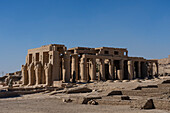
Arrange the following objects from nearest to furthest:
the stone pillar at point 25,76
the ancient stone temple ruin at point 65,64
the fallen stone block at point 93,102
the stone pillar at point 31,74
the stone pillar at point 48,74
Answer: the fallen stone block at point 93,102 → the stone pillar at point 48,74 → the ancient stone temple ruin at point 65,64 → the stone pillar at point 31,74 → the stone pillar at point 25,76

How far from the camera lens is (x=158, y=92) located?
17.6 m

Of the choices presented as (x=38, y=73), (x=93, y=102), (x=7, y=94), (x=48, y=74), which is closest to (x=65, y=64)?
(x=48, y=74)

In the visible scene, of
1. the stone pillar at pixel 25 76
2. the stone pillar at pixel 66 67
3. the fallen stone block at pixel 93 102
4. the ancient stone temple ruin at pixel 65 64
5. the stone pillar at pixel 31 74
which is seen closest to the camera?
the fallen stone block at pixel 93 102

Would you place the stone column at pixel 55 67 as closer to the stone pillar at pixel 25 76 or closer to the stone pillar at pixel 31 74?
the stone pillar at pixel 31 74

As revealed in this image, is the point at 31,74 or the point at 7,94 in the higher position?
the point at 31,74

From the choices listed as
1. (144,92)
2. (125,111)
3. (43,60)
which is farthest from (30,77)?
(125,111)

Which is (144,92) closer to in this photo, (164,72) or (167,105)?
(167,105)

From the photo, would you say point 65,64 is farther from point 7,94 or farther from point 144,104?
point 144,104

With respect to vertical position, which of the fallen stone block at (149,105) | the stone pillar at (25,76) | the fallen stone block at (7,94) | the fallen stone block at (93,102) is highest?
the stone pillar at (25,76)

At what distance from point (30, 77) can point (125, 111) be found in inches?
959

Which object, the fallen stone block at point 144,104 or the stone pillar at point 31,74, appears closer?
the fallen stone block at point 144,104

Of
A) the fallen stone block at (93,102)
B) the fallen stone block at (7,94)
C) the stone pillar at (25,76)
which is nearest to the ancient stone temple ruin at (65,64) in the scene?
the stone pillar at (25,76)

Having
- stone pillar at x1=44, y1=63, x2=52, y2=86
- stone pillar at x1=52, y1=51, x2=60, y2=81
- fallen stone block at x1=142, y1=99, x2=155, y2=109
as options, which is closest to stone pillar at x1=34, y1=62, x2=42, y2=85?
stone pillar at x1=44, y1=63, x2=52, y2=86

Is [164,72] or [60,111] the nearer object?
[60,111]
